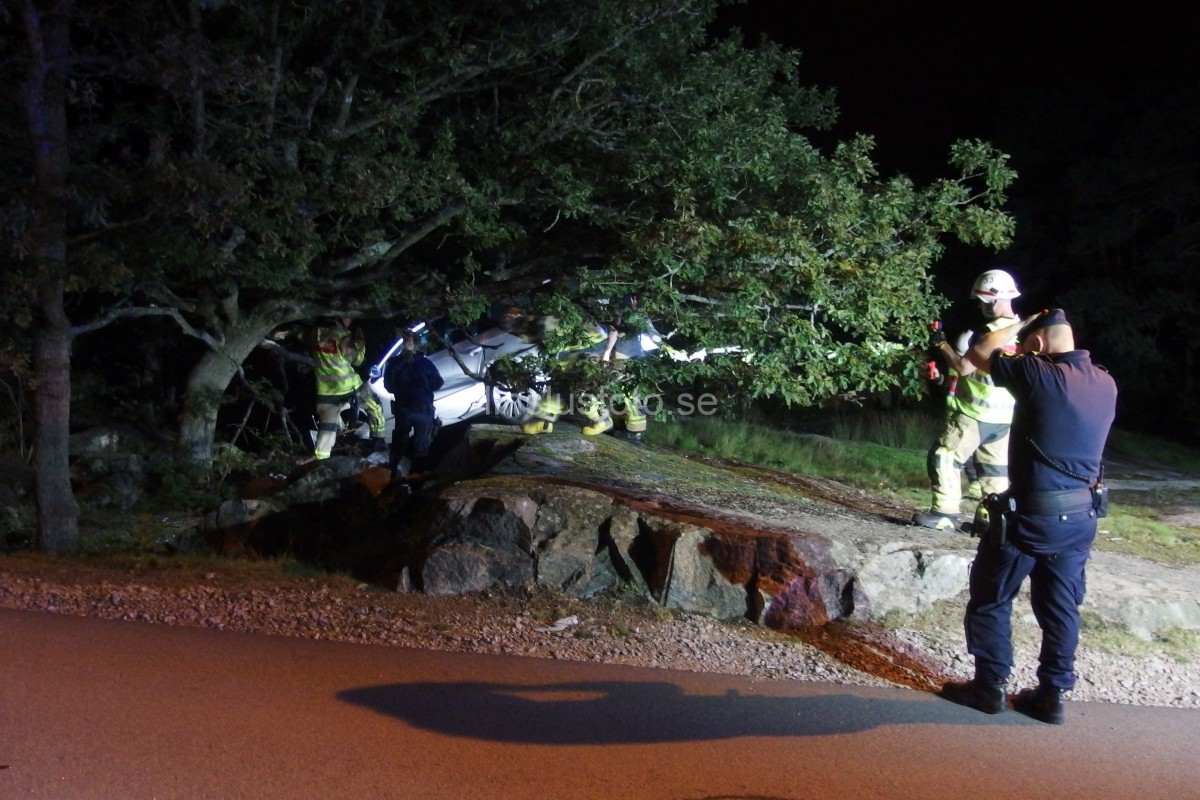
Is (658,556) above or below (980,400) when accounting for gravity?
below

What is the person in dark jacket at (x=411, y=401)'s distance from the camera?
39.1ft

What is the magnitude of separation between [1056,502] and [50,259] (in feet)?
24.1

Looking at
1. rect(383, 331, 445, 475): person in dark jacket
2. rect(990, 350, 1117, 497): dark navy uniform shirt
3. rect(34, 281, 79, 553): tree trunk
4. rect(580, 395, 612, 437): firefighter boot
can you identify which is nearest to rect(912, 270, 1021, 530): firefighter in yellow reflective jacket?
rect(990, 350, 1117, 497): dark navy uniform shirt

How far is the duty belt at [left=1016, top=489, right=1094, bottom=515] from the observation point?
16.6 ft

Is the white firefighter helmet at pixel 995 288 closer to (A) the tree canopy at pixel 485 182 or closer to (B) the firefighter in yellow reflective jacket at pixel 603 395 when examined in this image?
(A) the tree canopy at pixel 485 182

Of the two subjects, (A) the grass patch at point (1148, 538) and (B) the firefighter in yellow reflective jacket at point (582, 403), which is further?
(B) the firefighter in yellow reflective jacket at point (582, 403)

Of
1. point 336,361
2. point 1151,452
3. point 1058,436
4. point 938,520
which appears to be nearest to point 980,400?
point 938,520

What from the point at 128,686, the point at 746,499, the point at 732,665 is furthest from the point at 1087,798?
the point at 746,499

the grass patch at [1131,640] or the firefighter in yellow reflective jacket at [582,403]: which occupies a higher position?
the firefighter in yellow reflective jacket at [582,403]

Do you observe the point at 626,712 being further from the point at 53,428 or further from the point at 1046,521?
the point at 53,428

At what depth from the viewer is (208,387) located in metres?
12.5

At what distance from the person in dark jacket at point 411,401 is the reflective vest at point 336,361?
0.65 meters

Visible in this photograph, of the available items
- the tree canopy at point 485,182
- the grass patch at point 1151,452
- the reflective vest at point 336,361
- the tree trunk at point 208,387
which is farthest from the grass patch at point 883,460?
the tree trunk at point 208,387

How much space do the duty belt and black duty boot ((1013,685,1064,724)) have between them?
821 millimetres
